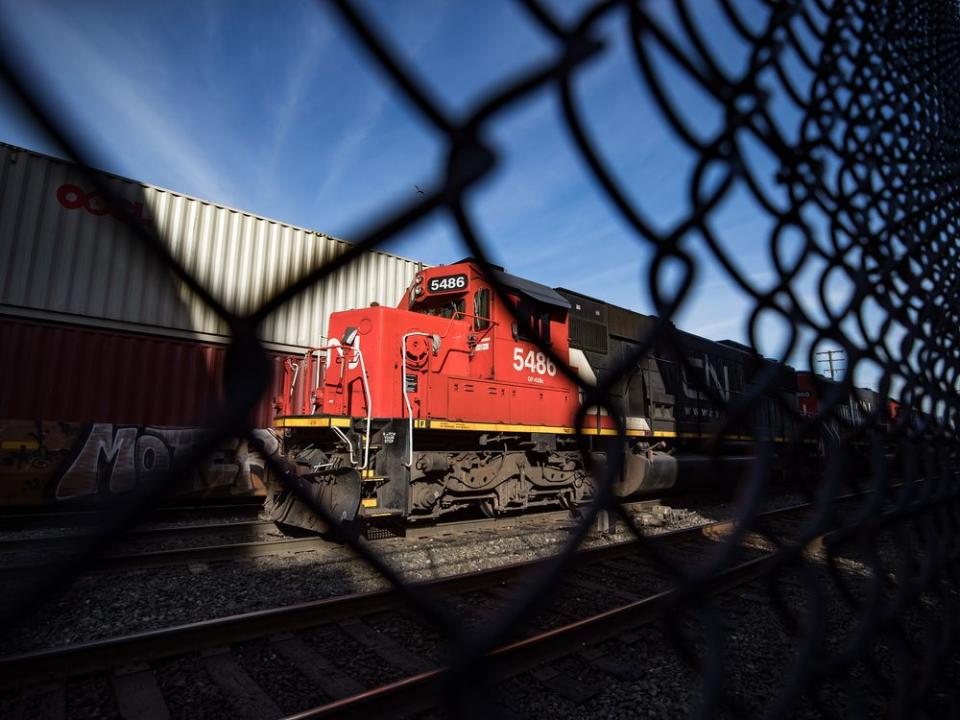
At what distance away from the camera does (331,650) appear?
3.20 meters

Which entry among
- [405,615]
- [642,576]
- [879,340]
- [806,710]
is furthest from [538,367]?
[879,340]

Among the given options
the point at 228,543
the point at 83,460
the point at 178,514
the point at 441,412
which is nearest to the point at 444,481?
the point at 441,412

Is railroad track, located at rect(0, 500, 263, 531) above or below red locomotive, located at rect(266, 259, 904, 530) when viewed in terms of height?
below

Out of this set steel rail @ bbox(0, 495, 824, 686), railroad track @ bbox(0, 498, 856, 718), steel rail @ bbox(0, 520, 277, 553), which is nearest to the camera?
railroad track @ bbox(0, 498, 856, 718)

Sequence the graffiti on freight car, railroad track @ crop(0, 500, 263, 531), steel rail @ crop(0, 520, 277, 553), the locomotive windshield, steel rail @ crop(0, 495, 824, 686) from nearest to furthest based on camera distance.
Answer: steel rail @ crop(0, 495, 824, 686)
steel rail @ crop(0, 520, 277, 553)
the graffiti on freight car
railroad track @ crop(0, 500, 263, 531)
the locomotive windshield

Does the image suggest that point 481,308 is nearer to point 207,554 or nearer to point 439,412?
point 439,412

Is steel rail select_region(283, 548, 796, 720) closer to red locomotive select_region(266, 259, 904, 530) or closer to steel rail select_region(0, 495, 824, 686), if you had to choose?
steel rail select_region(0, 495, 824, 686)

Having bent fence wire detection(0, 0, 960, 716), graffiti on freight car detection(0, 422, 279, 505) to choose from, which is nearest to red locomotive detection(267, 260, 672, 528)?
graffiti on freight car detection(0, 422, 279, 505)

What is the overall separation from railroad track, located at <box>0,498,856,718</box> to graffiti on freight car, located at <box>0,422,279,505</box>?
3.47 m

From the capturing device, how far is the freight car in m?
5.93

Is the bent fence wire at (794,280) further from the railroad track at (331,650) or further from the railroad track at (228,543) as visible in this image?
the railroad track at (228,543)

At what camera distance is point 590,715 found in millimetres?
2592

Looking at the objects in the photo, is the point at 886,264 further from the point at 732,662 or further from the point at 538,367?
the point at 538,367

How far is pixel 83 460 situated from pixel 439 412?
502cm
